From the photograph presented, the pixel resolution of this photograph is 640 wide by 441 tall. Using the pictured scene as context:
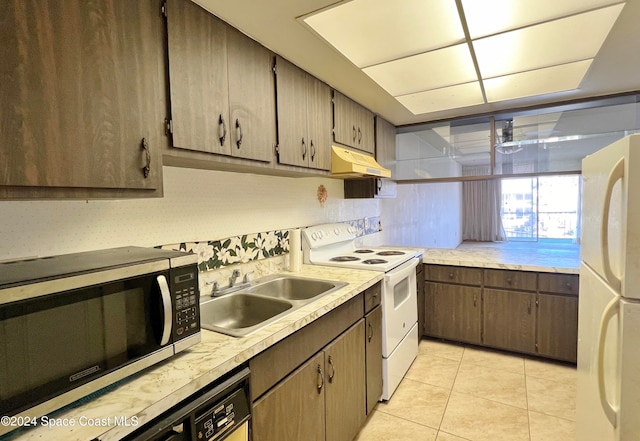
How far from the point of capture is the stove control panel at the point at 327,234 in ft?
7.98

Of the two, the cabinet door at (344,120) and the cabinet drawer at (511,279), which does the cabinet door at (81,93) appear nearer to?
the cabinet door at (344,120)

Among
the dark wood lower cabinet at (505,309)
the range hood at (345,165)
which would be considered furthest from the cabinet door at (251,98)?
the dark wood lower cabinet at (505,309)

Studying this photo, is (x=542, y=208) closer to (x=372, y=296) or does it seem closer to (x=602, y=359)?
(x=372, y=296)

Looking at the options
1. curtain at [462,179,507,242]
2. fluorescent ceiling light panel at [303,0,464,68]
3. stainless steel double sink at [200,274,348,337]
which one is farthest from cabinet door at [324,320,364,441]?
curtain at [462,179,507,242]

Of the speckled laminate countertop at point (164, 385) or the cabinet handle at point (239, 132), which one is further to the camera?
the cabinet handle at point (239, 132)

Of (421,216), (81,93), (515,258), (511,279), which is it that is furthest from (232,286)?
(421,216)

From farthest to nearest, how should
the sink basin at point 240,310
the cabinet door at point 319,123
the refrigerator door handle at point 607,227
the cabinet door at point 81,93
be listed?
1. the cabinet door at point 319,123
2. the sink basin at point 240,310
3. the refrigerator door handle at point 607,227
4. the cabinet door at point 81,93

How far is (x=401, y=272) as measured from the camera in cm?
236

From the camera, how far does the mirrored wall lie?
2709mm

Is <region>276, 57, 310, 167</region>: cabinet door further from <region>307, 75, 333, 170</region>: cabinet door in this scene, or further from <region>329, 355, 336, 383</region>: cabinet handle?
<region>329, 355, 336, 383</region>: cabinet handle

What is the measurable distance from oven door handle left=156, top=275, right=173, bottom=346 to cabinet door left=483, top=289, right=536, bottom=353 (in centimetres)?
277

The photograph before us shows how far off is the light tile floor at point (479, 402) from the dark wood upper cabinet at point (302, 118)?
1.73 metres

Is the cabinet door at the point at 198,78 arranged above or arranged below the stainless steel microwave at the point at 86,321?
above

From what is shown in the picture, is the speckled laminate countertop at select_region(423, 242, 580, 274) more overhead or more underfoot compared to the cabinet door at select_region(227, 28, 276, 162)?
more underfoot
